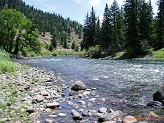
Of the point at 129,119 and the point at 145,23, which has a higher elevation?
the point at 145,23

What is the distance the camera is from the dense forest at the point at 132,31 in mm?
47375

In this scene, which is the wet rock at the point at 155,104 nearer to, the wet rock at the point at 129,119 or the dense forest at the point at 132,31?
the wet rock at the point at 129,119

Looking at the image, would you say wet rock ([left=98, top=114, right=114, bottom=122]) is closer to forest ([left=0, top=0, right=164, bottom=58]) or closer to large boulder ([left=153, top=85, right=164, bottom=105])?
large boulder ([left=153, top=85, right=164, bottom=105])

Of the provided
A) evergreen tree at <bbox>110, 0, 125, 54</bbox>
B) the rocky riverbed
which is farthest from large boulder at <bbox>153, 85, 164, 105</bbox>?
evergreen tree at <bbox>110, 0, 125, 54</bbox>

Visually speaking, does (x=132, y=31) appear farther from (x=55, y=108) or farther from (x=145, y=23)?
(x=55, y=108)

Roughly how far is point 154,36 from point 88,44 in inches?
1231

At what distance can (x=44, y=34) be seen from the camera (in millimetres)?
158375

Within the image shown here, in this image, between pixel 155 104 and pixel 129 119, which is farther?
pixel 155 104

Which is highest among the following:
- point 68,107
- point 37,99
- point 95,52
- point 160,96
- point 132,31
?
point 132,31

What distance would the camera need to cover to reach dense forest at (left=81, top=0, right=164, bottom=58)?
4738 centimetres

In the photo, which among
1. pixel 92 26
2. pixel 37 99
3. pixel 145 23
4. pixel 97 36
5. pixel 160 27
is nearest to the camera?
pixel 37 99

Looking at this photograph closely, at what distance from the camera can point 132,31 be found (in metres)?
49.0

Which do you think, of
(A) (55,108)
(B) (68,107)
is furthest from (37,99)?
(B) (68,107)

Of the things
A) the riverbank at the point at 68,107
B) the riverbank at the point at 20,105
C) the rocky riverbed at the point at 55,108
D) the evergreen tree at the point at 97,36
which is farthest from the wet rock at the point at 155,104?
the evergreen tree at the point at 97,36
